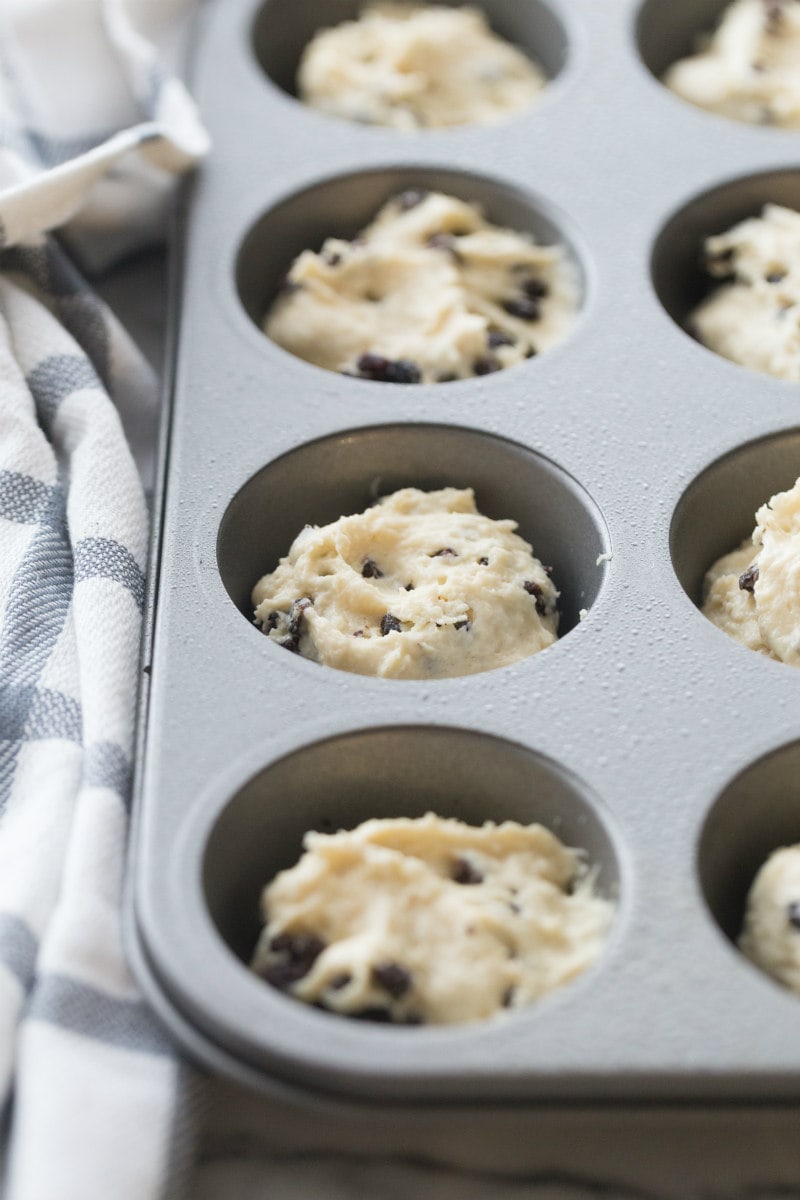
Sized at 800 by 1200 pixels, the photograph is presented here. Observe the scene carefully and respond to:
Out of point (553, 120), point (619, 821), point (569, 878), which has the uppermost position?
point (553, 120)

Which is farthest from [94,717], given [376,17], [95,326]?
[376,17]

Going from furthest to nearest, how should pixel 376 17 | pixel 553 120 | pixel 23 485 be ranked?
pixel 376 17
pixel 553 120
pixel 23 485

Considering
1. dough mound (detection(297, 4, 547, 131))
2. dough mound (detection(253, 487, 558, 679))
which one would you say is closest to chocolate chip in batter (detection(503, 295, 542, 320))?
dough mound (detection(253, 487, 558, 679))

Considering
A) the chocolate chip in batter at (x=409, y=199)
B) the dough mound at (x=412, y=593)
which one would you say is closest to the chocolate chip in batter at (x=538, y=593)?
the dough mound at (x=412, y=593)

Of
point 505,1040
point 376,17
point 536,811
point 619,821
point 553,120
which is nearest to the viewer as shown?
point 505,1040

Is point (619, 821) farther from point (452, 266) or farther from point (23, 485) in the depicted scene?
point (452, 266)

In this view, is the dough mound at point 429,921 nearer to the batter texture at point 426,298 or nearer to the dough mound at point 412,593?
the dough mound at point 412,593

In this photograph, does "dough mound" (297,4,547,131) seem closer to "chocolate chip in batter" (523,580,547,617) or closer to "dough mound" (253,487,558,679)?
"dough mound" (253,487,558,679)
